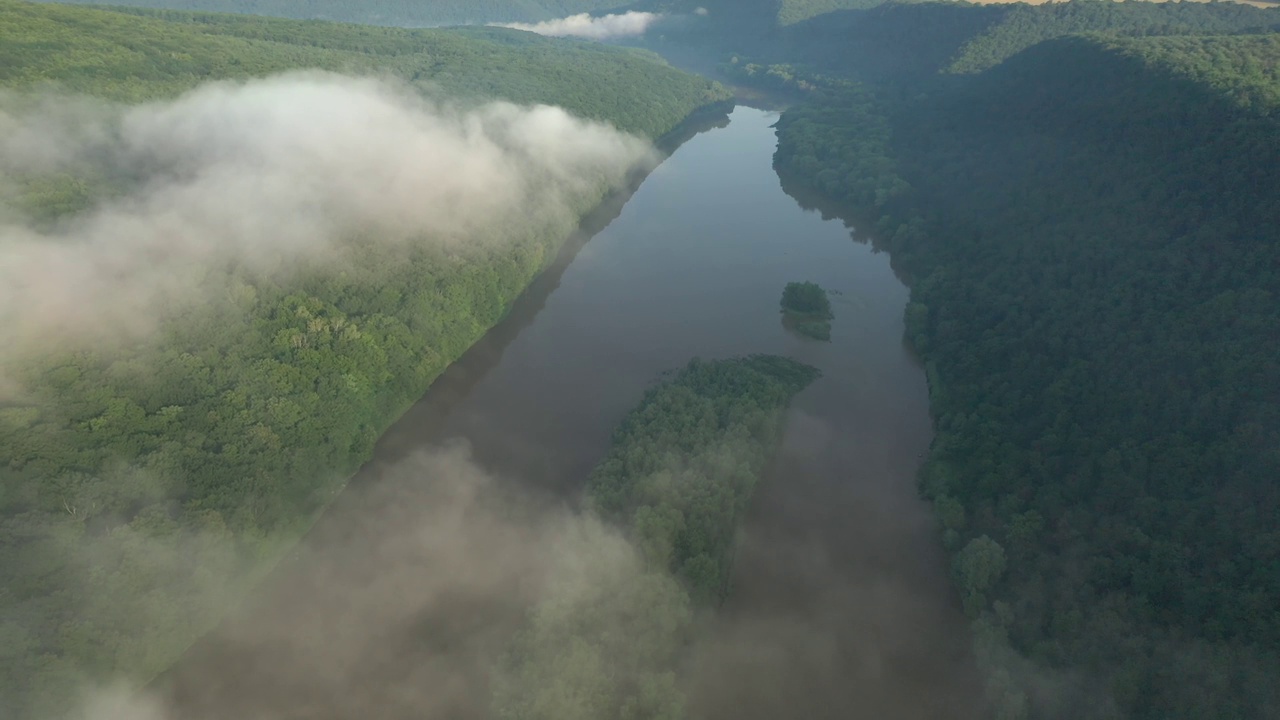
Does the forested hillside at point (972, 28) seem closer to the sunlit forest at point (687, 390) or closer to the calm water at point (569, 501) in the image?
the sunlit forest at point (687, 390)

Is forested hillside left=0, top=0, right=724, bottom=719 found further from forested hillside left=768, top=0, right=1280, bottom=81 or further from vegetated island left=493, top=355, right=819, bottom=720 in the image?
forested hillside left=768, top=0, right=1280, bottom=81

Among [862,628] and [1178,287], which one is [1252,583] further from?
[1178,287]

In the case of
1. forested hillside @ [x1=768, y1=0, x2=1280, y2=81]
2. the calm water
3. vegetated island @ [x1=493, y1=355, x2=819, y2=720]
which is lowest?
the calm water

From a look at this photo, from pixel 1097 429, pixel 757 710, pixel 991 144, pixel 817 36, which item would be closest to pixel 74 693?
pixel 757 710

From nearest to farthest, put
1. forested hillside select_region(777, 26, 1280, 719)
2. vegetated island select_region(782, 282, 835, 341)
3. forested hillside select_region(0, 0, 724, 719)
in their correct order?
1. forested hillside select_region(777, 26, 1280, 719)
2. forested hillside select_region(0, 0, 724, 719)
3. vegetated island select_region(782, 282, 835, 341)

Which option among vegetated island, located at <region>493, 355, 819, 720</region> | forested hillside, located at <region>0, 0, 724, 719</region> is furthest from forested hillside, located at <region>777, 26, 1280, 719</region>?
forested hillside, located at <region>0, 0, 724, 719</region>

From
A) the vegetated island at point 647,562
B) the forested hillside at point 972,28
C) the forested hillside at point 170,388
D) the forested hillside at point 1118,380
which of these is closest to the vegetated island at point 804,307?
the forested hillside at point 1118,380
